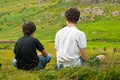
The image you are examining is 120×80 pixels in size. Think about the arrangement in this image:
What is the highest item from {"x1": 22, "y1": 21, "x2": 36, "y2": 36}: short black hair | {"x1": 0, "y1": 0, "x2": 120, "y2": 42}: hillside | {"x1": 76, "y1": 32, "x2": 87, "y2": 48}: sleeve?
{"x1": 22, "y1": 21, "x2": 36, "y2": 36}: short black hair

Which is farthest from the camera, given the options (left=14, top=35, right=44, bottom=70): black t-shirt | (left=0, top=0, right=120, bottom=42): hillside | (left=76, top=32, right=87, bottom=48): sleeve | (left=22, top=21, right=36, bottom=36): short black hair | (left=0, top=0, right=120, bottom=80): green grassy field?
(left=0, top=0, right=120, bottom=42): hillside

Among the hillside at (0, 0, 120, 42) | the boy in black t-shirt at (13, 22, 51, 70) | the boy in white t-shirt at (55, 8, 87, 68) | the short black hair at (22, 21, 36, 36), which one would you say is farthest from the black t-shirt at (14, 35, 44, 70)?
the hillside at (0, 0, 120, 42)

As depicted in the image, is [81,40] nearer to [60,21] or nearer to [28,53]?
[28,53]

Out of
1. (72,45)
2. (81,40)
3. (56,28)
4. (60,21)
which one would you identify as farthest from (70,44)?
(60,21)

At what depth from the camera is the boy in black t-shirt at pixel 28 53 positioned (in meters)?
18.3

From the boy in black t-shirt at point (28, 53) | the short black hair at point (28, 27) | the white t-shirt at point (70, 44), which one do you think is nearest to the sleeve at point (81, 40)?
the white t-shirt at point (70, 44)

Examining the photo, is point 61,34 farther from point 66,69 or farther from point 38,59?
point 66,69

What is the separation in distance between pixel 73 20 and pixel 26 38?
2373 mm

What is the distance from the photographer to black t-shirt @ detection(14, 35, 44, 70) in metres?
18.2

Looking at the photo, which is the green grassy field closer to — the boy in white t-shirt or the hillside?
the hillside

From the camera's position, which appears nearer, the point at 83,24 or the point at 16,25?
the point at 83,24

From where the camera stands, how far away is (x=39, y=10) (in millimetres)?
118812

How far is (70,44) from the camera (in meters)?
17.6

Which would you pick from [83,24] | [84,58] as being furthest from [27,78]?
[83,24]
